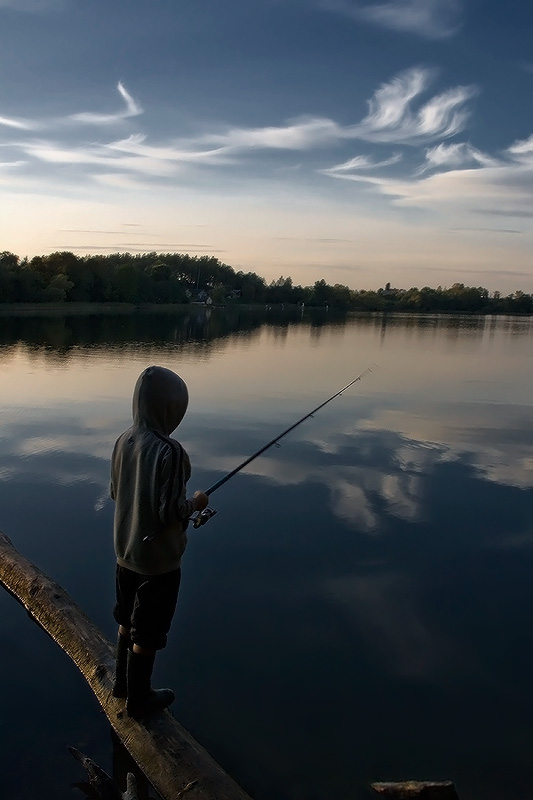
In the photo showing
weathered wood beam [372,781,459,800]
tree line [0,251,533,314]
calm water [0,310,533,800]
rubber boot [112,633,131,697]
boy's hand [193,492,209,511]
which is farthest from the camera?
tree line [0,251,533,314]

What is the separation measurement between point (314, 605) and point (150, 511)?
3.04 meters

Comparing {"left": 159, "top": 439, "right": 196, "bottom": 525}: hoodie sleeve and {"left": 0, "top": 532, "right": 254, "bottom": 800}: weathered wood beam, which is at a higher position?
{"left": 159, "top": 439, "right": 196, "bottom": 525}: hoodie sleeve

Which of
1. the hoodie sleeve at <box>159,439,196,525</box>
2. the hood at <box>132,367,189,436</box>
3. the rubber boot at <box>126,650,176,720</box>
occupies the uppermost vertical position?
the hood at <box>132,367,189,436</box>

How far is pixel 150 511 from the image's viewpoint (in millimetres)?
3109

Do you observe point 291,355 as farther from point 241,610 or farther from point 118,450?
point 118,450

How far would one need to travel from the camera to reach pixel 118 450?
3.27m

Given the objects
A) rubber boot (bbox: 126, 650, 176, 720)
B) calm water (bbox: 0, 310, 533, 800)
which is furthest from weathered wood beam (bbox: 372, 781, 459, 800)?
rubber boot (bbox: 126, 650, 176, 720)

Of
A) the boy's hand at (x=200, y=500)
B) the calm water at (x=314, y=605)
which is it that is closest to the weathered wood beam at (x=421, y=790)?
the calm water at (x=314, y=605)

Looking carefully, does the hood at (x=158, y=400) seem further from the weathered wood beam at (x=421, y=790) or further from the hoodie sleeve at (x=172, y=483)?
the weathered wood beam at (x=421, y=790)

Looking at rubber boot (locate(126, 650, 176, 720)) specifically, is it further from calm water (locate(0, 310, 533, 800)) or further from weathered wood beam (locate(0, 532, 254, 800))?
calm water (locate(0, 310, 533, 800))

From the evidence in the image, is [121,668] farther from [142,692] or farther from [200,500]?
[200,500]

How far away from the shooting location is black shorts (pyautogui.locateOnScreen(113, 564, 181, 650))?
3.20m

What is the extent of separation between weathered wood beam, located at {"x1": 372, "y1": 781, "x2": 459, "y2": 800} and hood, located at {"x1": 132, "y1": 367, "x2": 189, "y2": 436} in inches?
83.9

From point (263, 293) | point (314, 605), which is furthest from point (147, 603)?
point (263, 293)
